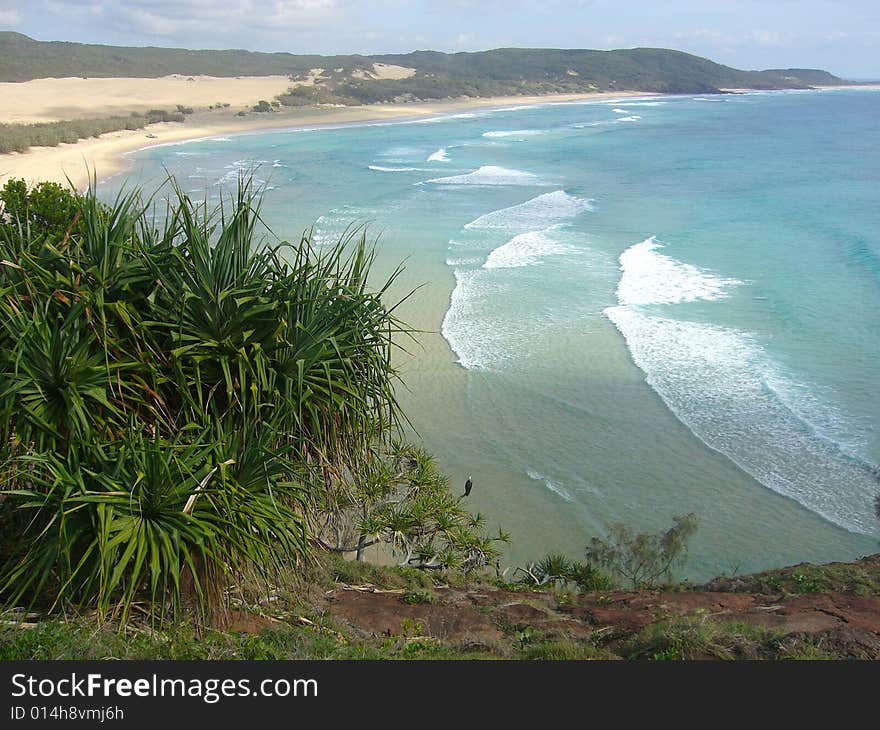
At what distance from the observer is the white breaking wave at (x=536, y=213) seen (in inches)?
1198

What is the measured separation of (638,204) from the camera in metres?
34.9

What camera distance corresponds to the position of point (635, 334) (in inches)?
746

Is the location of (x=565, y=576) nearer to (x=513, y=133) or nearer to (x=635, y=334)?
(x=635, y=334)

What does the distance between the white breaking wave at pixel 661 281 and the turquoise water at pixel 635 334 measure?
0.33 ft

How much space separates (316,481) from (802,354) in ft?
48.8

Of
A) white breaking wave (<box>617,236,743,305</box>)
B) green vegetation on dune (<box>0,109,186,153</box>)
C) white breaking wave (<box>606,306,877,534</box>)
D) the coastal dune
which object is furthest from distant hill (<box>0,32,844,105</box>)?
white breaking wave (<box>606,306,877,534</box>)

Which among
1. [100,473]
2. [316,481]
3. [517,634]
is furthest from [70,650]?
[517,634]

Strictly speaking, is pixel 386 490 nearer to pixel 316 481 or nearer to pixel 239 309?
pixel 316 481

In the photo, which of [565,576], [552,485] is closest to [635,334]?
[552,485]

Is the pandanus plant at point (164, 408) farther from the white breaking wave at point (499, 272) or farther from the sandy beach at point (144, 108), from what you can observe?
the sandy beach at point (144, 108)

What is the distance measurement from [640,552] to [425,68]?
139449 millimetres

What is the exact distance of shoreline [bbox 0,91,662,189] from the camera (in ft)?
114

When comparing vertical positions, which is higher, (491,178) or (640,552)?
(491,178)

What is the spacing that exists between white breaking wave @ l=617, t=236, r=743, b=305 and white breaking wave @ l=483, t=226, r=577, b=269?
2303 mm
